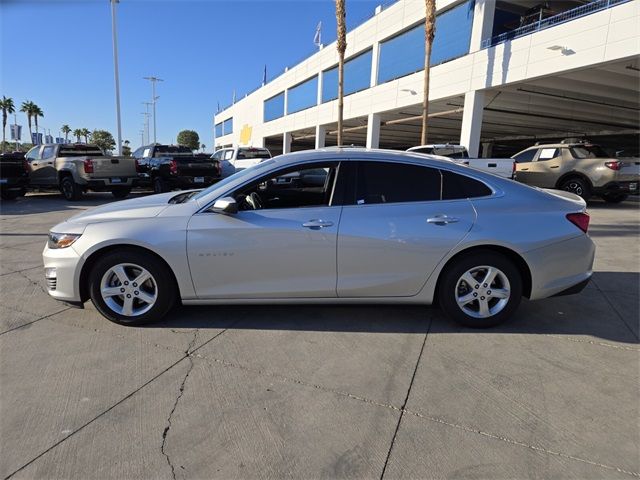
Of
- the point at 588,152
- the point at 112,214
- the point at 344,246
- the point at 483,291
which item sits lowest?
the point at 483,291

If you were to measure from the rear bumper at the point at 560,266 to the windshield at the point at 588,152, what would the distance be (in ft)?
35.6

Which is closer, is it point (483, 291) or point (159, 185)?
point (483, 291)

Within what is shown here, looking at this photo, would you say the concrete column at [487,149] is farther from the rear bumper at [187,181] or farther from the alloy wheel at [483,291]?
the alloy wheel at [483,291]

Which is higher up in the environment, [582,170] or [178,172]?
[582,170]

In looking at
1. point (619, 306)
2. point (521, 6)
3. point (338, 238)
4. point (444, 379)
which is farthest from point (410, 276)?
point (521, 6)

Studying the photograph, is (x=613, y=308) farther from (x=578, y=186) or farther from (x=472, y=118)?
(x=472, y=118)

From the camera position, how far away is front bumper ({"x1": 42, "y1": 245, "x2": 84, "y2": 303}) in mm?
3643

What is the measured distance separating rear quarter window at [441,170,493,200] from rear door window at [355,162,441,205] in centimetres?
7

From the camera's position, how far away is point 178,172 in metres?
14.2

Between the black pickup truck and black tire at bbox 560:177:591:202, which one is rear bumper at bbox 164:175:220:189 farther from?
black tire at bbox 560:177:591:202

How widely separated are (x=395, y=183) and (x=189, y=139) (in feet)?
392

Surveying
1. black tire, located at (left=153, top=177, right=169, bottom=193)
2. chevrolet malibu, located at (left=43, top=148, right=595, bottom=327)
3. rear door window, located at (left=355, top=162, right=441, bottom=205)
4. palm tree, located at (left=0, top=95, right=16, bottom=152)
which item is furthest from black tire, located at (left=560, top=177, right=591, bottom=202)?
palm tree, located at (left=0, top=95, right=16, bottom=152)

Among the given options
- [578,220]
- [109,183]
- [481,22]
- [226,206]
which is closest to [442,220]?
[578,220]

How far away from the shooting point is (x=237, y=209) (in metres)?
3.56
